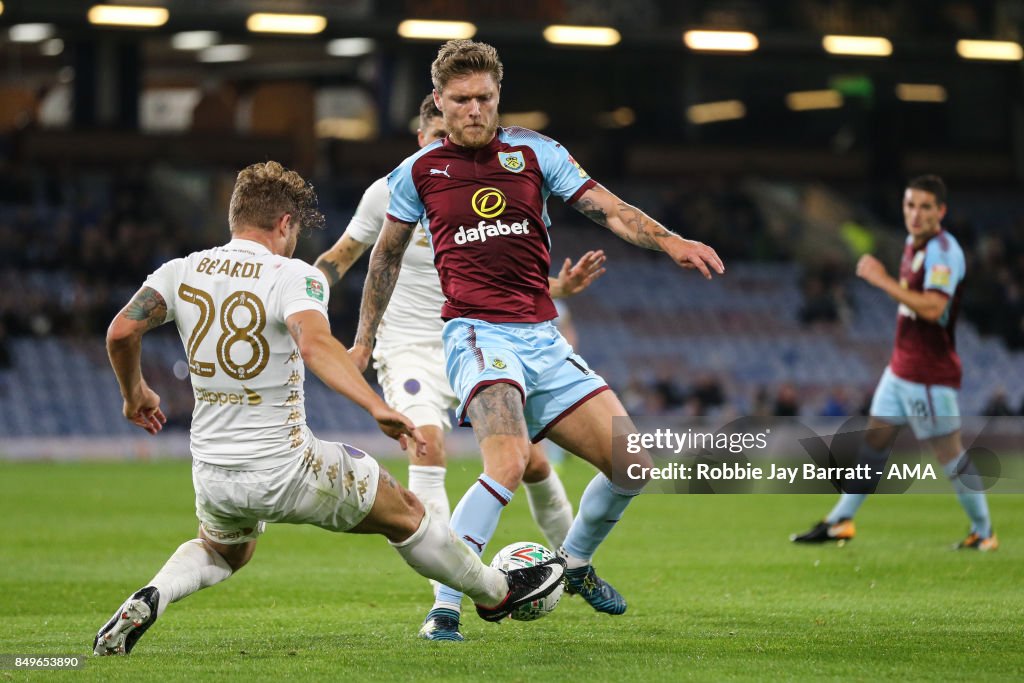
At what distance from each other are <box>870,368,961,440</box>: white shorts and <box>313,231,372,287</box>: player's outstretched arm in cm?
456

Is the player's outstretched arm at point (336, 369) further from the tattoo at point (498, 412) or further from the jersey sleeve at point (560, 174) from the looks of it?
the jersey sleeve at point (560, 174)

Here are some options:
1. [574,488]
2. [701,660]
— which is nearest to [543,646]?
[701,660]

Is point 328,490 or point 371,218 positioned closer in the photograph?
point 328,490

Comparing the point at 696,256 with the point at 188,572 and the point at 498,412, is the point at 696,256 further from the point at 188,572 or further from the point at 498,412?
the point at 188,572

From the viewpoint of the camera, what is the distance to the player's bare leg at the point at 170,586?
19.1 feet

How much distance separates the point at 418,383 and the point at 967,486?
431cm

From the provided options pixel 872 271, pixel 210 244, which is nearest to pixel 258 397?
pixel 872 271

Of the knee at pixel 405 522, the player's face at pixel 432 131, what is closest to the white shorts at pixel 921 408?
the player's face at pixel 432 131

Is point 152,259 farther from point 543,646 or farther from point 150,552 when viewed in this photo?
point 543,646

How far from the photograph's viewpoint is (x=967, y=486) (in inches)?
407

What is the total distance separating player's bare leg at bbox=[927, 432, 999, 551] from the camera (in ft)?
34.0

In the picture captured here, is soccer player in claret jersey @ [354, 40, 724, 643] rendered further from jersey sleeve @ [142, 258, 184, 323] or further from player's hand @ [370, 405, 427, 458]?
jersey sleeve @ [142, 258, 184, 323]

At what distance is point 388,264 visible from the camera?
270 inches

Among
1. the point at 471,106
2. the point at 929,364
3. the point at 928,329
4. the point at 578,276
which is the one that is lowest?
the point at 929,364
